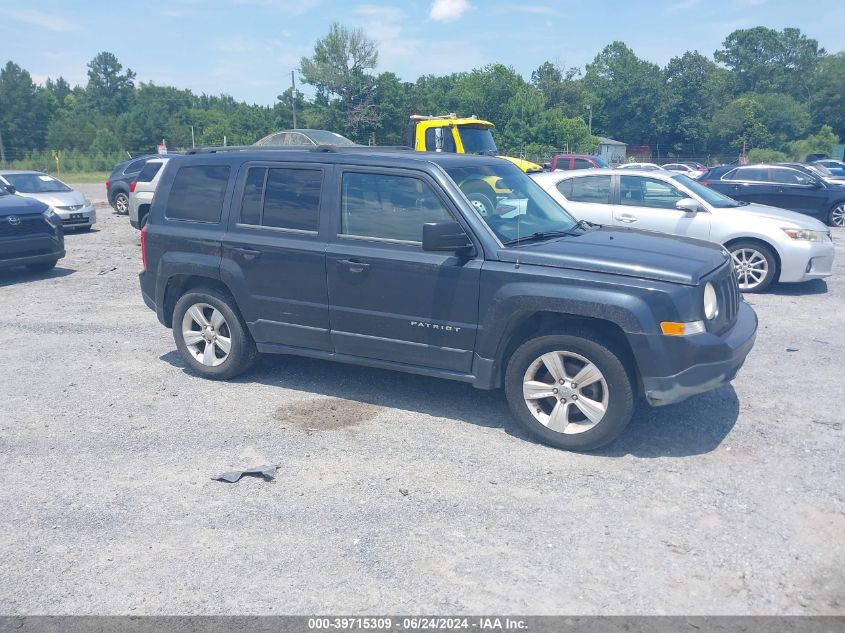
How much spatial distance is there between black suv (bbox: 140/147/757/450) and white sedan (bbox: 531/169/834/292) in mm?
4350

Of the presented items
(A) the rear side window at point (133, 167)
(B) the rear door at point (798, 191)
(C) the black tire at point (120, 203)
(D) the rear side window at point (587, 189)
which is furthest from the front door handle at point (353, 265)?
(A) the rear side window at point (133, 167)

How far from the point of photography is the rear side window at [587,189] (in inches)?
412

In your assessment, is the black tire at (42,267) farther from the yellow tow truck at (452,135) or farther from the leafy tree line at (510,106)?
the leafy tree line at (510,106)

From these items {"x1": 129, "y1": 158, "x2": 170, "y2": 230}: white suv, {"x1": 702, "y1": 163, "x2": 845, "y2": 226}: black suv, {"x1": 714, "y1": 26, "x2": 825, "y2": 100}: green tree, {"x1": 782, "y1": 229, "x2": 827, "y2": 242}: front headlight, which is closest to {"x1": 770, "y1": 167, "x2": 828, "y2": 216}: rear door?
{"x1": 702, "y1": 163, "x2": 845, "y2": 226}: black suv

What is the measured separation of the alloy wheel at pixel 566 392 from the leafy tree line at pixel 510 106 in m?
43.8

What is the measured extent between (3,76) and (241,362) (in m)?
92.5

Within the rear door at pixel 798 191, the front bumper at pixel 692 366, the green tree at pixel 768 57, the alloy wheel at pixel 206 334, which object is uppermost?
the green tree at pixel 768 57

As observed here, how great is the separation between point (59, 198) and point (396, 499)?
15.6m

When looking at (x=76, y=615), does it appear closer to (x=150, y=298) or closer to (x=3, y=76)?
(x=150, y=298)

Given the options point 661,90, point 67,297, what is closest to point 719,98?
point 661,90

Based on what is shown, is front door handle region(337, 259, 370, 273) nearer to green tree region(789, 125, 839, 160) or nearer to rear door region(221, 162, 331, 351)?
rear door region(221, 162, 331, 351)

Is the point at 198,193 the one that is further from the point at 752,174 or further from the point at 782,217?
the point at 752,174

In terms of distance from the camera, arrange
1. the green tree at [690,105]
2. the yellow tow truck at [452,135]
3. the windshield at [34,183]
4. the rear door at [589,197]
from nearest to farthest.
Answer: the rear door at [589,197] → the yellow tow truck at [452,135] → the windshield at [34,183] → the green tree at [690,105]

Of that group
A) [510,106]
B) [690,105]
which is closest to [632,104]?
[690,105]
